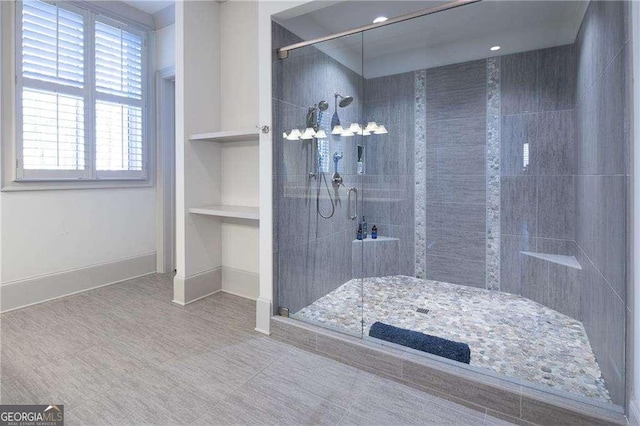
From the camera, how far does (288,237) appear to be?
2.56 metres

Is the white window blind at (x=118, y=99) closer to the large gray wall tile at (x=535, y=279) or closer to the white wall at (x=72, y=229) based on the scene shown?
the white wall at (x=72, y=229)

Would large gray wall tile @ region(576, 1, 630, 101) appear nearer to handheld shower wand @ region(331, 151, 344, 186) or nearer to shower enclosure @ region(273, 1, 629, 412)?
shower enclosure @ region(273, 1, 629, 412)

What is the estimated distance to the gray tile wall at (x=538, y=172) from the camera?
2.81 m

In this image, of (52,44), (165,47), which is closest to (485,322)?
(165,47)

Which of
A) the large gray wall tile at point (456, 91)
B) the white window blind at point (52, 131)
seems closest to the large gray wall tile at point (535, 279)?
the large gray wall tile at point (456, 91)

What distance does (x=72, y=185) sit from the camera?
3.13 meters

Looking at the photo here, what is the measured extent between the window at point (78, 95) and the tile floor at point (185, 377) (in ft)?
4.75

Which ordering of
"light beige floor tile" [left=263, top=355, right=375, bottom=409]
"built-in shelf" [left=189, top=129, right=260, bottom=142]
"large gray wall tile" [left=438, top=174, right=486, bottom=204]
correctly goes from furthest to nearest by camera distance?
"large gray wall tile" [left=438, top=174, right=486, bottom=204], "built-in shelf" [left=189, top=129, right=260, bottom=142], "light beige floor tile" [left=263, top=355, right=375, bottom=409]

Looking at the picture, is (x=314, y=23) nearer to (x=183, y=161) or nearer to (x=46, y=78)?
(x=183, y=161)

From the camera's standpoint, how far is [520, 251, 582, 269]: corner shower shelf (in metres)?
2.65

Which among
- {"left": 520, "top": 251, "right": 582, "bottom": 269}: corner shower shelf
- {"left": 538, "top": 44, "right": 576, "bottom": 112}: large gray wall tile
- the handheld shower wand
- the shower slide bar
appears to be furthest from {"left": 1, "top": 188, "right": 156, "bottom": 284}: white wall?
{"left": 538, "top": 44, "right": 576, "bottom": 112}: large gray wall tile

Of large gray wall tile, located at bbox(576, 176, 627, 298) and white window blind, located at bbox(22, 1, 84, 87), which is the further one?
white window blind, located at bbox(22, 1, 84, 87)

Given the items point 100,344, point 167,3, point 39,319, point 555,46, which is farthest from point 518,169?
point 39,319

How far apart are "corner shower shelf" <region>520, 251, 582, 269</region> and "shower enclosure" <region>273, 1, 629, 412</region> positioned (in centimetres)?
2
